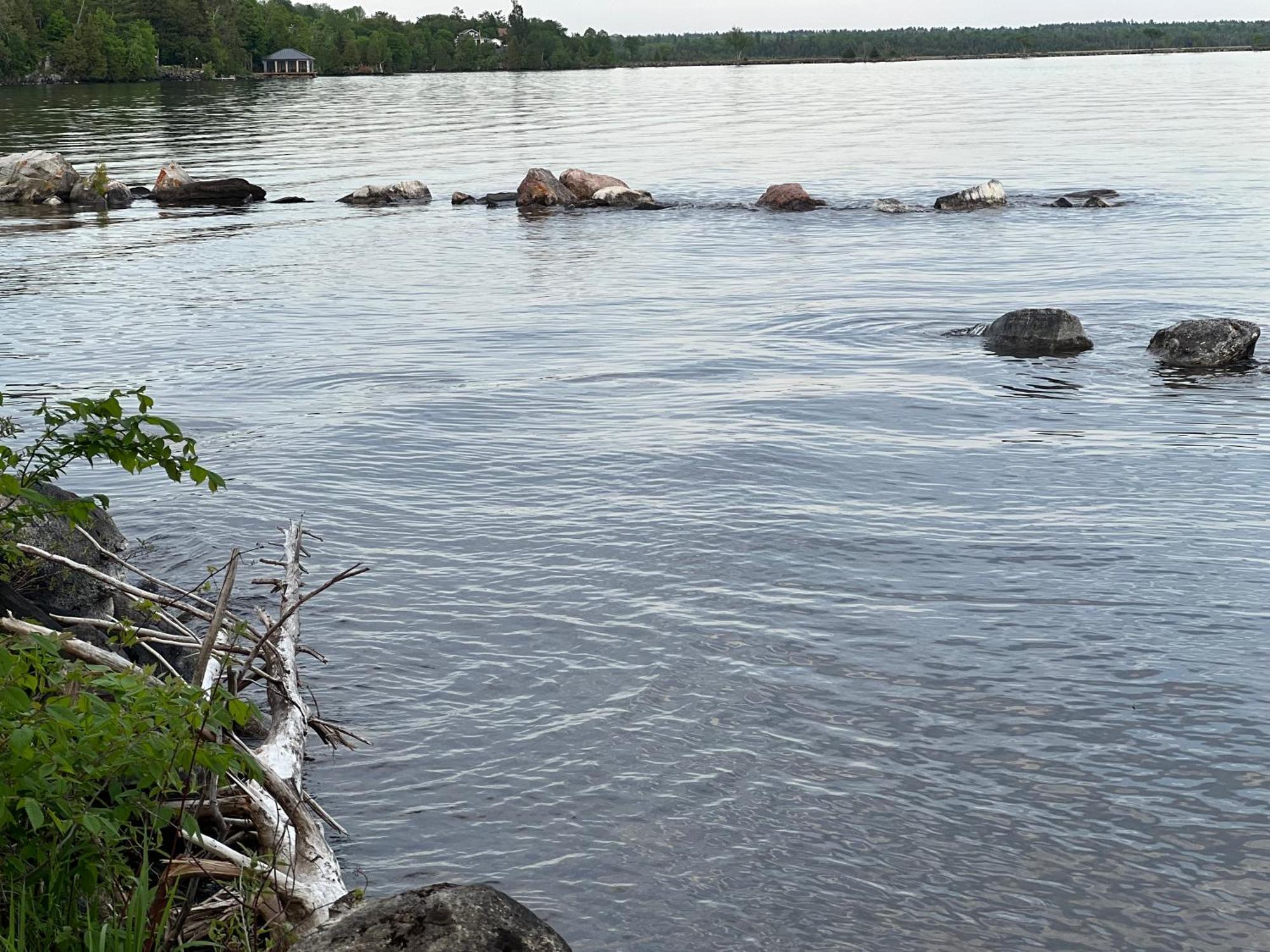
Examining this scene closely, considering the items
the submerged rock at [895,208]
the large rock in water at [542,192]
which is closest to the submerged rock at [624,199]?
the large rock in water at [542,192]

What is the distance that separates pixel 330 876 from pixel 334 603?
435 cm

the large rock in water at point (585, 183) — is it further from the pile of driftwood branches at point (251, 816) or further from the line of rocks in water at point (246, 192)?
the pile of driftwood branches at point (251, 816)

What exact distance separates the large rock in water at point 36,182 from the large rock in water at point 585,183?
52.3 ft

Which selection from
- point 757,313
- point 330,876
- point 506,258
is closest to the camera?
point 330,876

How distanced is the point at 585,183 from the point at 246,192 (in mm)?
10838

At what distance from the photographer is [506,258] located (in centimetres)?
2788

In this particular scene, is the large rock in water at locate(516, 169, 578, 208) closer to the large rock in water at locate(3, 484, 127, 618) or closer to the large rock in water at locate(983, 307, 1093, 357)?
the large rock in water at locate(983, 307, 1093, 357)

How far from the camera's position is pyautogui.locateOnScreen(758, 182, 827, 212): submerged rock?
34.5 m

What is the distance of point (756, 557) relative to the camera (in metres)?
10.0

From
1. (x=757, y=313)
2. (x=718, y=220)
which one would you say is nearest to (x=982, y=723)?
(x=757, y=313)

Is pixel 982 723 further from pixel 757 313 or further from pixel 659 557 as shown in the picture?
pixel 757 313

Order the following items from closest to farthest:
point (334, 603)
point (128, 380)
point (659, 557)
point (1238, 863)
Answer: point (1238, 863) < point (334, 603) < point (659, 557) < point (128, 380)

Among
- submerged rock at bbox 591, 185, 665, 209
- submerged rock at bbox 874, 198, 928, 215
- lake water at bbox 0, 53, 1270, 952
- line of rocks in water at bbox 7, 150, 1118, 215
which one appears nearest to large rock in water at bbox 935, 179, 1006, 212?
submerged rock at bbox 874, 198, 928, 215

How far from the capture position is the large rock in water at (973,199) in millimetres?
33750
